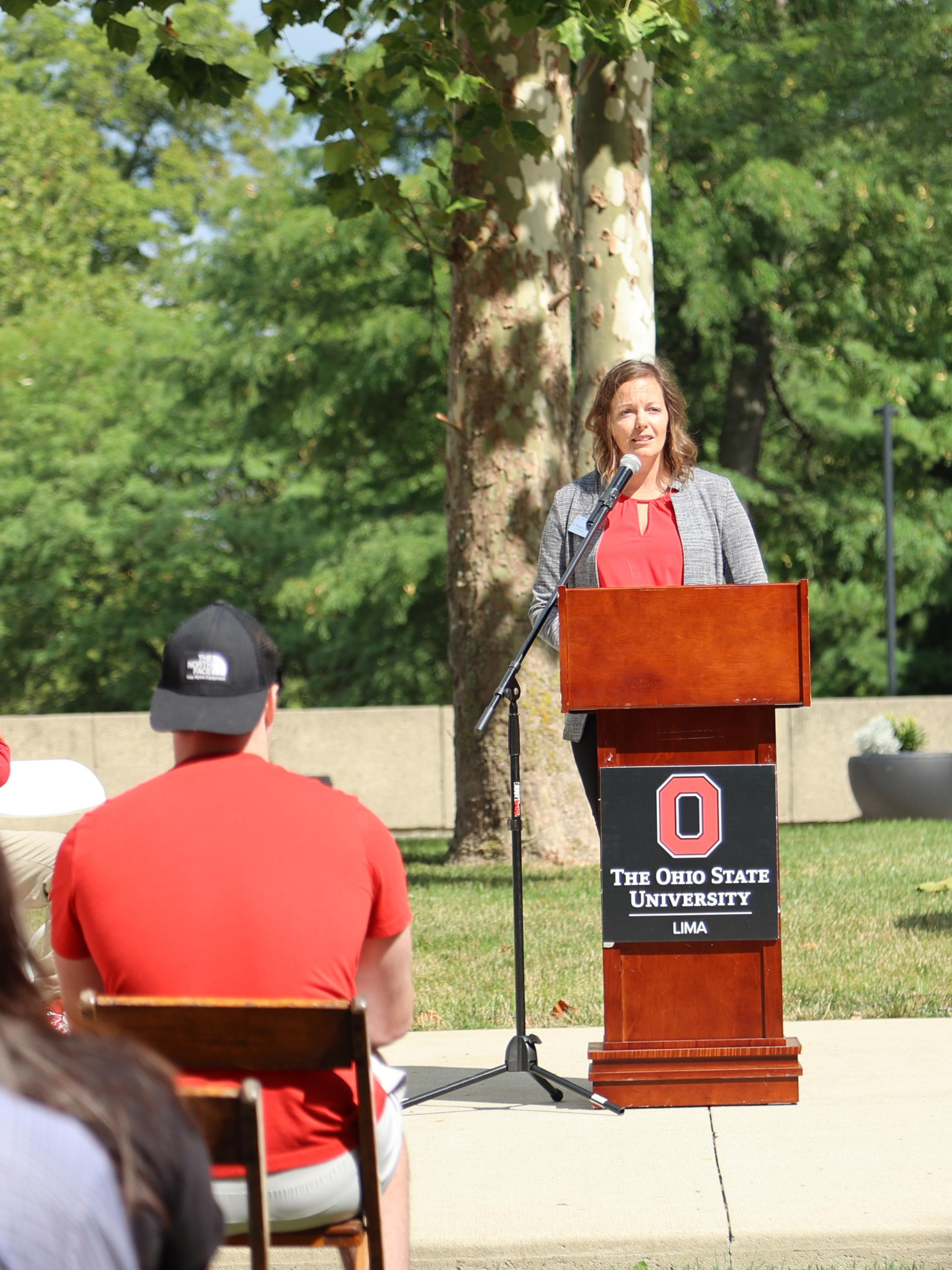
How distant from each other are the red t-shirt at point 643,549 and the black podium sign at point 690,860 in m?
0.65

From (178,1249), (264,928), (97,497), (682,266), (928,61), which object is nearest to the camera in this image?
(178,1249)

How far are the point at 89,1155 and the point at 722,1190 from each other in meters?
3.03

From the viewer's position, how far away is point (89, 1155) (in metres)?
1.45

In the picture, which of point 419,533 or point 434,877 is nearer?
point 434,877

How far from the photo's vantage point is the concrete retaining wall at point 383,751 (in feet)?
52.4

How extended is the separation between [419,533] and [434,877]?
11894 millimetres

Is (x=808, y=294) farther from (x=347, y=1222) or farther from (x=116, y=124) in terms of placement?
(x=116, y=124)

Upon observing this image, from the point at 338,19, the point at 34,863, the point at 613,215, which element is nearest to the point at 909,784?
the point at 613,215

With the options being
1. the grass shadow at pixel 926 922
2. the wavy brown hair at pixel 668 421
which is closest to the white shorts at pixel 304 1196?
the wavy brown hair at pixel 668 421

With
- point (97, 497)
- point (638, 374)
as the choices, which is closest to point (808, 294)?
point (97, 497)

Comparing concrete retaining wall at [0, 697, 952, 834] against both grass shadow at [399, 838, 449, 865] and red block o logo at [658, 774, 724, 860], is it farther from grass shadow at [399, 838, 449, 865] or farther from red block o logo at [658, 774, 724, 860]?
red block o logo at [658, 774, 724, 860]

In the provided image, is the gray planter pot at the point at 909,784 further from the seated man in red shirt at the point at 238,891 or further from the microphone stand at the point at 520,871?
the seated man in red shirt at the point at 238,891

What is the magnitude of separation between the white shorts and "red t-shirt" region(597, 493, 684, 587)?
2729mm

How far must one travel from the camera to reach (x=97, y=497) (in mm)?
26484
